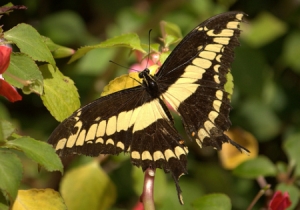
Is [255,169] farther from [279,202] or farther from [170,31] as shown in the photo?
[170,31]

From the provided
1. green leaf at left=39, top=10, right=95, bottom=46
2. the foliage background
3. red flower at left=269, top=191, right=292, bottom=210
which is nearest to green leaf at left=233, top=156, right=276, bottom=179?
red flower at left=269, top=191, right=292, bottom=210

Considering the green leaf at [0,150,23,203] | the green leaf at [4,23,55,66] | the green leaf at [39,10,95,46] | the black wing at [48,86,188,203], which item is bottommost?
the green leaf at [39,10,95,46]

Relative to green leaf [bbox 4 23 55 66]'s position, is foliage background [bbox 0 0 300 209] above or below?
below

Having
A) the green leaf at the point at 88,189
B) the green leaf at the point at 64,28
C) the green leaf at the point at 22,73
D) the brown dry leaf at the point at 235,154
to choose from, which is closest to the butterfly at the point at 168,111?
the green leaf at the point at 22,73

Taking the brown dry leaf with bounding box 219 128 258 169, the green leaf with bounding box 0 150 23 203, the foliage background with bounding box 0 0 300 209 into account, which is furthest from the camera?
the foliage background with bounding box 0 0 300 209

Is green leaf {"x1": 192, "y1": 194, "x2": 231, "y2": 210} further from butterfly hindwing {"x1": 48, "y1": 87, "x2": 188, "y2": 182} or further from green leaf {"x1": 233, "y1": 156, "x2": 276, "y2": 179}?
green leaf {"x1": 233, "y1": 156, "x2": 276, "y2": 179}

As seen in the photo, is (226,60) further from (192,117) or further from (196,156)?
(196,156)
